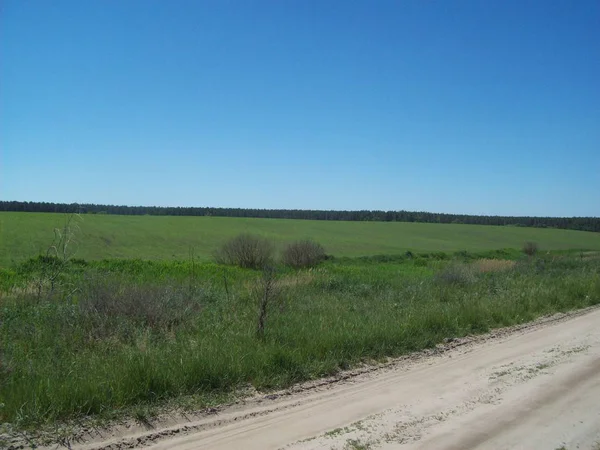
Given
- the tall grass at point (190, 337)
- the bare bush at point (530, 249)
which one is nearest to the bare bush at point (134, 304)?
the tall grass at point (190, 337)

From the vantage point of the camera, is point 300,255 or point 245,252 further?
point 300,255

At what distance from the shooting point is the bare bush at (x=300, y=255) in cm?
3959

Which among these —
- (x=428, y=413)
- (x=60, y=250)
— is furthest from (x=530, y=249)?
(x=428, y=413)

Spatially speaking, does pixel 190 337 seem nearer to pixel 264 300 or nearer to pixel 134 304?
pixel 264 300

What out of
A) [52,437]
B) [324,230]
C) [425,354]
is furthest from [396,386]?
[324,230]

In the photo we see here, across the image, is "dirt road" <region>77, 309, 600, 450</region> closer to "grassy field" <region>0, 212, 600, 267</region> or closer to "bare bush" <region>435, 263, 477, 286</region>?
"bare bush" <region>435, 263, 477, 286</region>

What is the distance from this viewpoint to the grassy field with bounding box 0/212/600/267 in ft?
141

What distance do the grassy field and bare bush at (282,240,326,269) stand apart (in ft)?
23.1

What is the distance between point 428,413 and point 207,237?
178ft

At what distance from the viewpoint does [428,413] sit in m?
6.47

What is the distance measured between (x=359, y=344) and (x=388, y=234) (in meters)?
76.2

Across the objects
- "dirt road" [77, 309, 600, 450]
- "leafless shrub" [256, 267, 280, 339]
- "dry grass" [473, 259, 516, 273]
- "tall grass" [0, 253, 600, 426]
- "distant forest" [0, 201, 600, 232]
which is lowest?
"dry grass" [473, 259, 516, 273]

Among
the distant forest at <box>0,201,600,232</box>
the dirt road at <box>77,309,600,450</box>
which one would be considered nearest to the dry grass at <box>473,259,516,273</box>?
the dirt road at <box>77,309,600,450</box>

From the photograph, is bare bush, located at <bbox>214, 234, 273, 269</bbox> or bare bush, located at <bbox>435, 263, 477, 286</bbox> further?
bare bush, located at <bbox>214, 234, 273, 269</bbox>
